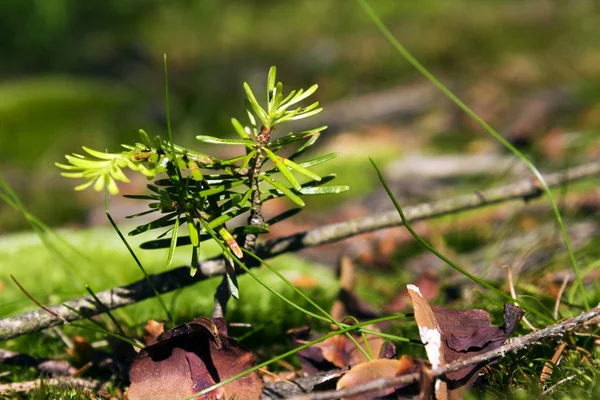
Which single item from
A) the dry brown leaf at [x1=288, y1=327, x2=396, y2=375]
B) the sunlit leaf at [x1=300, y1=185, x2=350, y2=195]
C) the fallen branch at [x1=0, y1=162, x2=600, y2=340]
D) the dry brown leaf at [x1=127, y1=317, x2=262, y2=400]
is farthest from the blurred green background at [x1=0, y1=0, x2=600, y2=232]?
the dry brown leaf at [x1=127, y1=317, x2=262, y2=400]

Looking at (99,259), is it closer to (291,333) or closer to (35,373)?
(35,373)

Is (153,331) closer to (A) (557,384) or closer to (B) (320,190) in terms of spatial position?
(B) (320,190)

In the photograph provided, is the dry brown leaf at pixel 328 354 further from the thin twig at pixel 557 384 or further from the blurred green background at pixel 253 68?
the blurred green background at pixel 253 68

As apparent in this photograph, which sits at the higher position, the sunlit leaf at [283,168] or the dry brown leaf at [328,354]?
the sunlit leaf at [283,168]

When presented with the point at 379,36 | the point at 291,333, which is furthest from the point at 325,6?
the point at 291,333

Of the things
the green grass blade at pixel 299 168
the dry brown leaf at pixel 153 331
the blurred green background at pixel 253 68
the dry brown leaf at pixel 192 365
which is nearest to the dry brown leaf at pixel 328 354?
the dry brown leaf at pixel 192 365

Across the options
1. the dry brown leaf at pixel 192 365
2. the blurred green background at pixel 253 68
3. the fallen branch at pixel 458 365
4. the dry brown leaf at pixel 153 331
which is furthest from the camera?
the blurred green background at pixel 253 68
